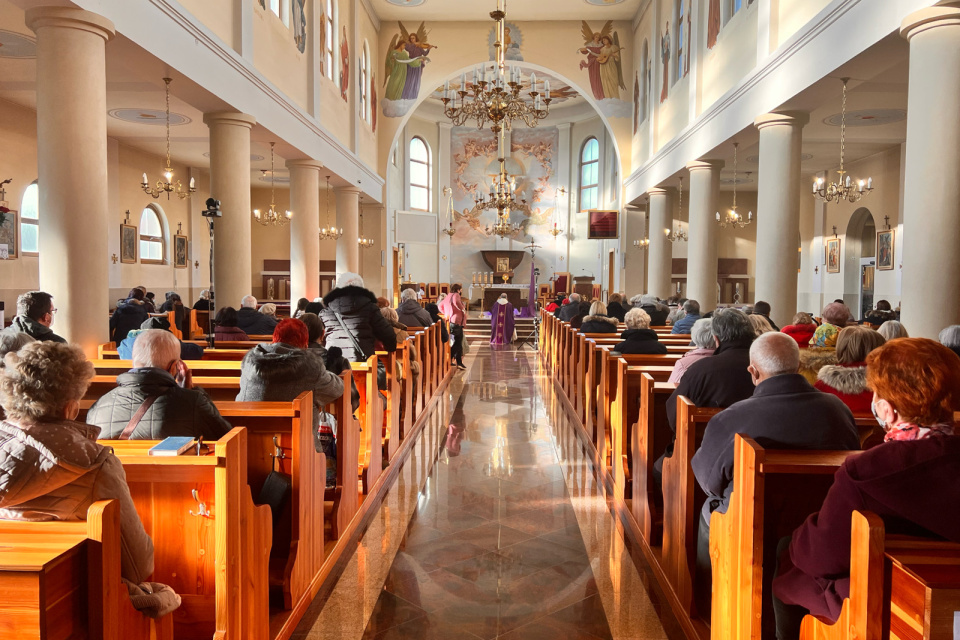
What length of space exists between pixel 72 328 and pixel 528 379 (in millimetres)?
6166

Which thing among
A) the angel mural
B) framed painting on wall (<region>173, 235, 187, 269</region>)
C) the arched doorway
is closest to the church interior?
the arched doorway

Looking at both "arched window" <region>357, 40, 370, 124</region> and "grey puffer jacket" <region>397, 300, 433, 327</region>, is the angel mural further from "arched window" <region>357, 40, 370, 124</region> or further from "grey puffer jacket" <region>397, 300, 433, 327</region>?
"grey puffer jacket" <region>397, 300, 433, 327</region>

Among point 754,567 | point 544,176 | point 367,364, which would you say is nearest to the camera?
point 754,567

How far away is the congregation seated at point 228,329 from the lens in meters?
6.60

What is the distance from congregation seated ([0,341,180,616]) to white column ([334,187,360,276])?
13.3 metres

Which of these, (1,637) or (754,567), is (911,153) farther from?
(1,637)

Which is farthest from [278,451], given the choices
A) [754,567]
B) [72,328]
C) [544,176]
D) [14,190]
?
[544,176]

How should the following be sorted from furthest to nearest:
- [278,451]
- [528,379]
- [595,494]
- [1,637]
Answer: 1. [528,379]
2. [595,494]
3. [278,451]
4. [1,637]

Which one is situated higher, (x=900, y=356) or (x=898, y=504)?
(x=900, y=356)

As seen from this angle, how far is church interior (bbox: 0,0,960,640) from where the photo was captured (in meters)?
1.69

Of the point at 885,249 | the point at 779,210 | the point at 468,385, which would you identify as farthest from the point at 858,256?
the point at 468,385

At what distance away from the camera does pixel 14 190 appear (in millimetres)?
10469

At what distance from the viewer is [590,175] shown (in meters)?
23.4

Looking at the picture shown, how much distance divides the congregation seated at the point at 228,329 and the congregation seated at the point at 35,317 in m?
1.99
